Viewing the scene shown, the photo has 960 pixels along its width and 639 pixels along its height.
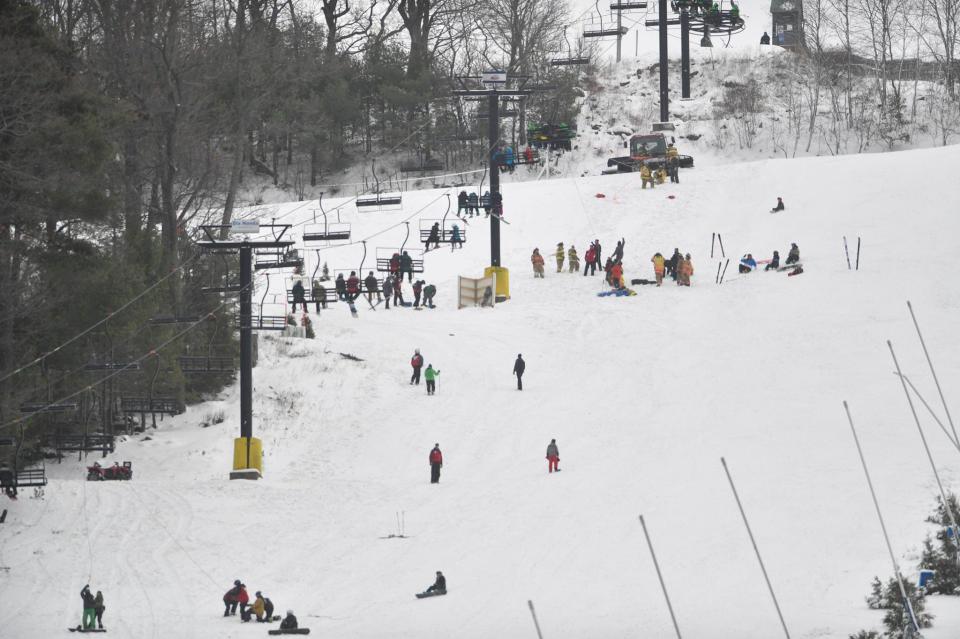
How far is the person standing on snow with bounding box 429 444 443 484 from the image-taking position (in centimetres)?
3103

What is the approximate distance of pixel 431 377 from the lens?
36625mm

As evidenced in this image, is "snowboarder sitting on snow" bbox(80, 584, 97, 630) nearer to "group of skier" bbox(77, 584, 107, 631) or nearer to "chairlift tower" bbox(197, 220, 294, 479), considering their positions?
"group of skier" bbox(77, 584, 107, 631)

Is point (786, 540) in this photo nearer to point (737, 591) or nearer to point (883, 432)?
point (737, 591)

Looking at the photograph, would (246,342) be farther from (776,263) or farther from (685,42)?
(685,42)

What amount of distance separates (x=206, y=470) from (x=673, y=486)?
11.4m

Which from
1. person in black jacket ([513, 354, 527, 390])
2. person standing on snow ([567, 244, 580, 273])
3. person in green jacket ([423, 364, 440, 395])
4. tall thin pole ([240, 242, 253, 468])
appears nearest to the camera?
tall thin pole ([240, 242, 253, 468])

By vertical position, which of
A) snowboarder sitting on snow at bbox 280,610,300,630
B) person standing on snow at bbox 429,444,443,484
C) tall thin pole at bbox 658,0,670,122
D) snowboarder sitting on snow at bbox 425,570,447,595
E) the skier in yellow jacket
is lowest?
snowboarder sitting on snow at bbox 280,610,300,630

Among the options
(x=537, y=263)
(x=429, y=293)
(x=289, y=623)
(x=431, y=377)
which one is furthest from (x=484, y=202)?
(x=289, y=623)

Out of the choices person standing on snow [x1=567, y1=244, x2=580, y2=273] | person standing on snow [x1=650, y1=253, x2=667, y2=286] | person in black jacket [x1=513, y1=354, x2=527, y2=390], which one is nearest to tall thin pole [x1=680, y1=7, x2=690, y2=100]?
person standing on snow [x1=567, y1=244, x2=580, y2=273]

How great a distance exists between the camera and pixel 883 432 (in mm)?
31125

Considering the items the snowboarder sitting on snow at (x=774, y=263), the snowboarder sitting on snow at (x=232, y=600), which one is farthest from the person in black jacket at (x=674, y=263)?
the snowboarder sitting on snow at (x=232, y=600)

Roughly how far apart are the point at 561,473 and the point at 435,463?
9.22 feet

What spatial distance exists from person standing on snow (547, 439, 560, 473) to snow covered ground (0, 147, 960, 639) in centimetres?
47

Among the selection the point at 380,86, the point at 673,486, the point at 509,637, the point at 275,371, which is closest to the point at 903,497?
the point at 673,486
